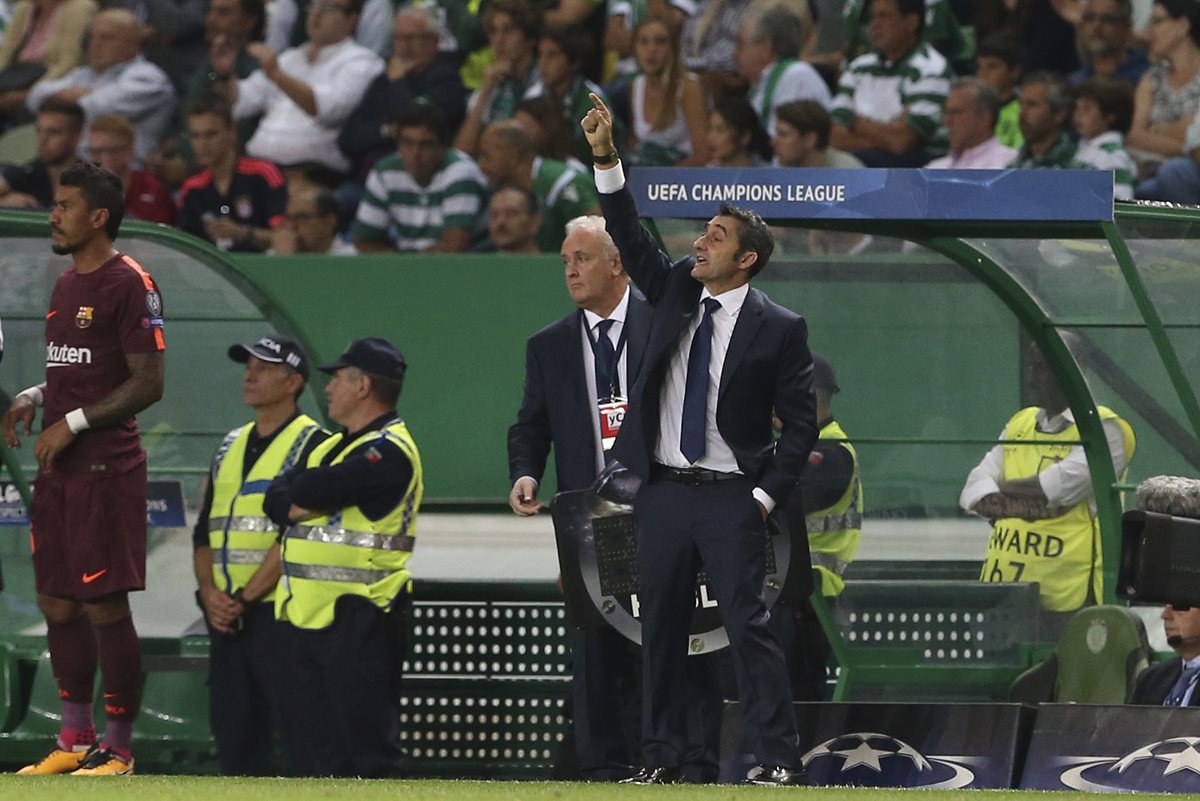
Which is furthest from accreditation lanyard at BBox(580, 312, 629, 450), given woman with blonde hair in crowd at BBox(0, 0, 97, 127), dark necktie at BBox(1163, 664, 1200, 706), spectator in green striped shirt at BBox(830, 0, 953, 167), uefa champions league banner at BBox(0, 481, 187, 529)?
woman with blonde hair in crowd at BBox(0, 0, 97, 127)

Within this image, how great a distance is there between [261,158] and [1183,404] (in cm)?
738

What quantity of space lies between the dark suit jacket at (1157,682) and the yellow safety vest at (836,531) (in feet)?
3.81

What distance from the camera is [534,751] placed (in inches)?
359

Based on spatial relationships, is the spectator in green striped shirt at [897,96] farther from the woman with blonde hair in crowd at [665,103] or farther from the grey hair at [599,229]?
the grey hair at [599,229]

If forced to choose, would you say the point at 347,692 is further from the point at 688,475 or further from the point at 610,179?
the point at 610,179

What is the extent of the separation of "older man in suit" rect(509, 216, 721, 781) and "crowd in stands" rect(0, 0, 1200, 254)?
408 centimetres

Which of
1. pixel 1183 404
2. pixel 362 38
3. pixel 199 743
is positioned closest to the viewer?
pixel 1183 404

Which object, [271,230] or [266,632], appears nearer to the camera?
[266,632]

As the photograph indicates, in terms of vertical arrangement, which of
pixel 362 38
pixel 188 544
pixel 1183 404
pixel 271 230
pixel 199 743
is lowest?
pixel 199 743

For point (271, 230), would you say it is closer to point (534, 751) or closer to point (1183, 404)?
point (534, 751)

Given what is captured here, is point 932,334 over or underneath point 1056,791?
over

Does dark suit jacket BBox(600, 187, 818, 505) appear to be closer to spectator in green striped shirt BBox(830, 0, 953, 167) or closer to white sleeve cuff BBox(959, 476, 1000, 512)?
white sleeve cuff BBox(959, 476, 1000, 512)

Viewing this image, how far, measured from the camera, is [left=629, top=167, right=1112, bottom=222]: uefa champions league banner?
7.50 metres

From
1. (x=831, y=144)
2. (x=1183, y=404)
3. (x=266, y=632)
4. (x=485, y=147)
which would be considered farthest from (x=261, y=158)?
(x=1183, y=404)
